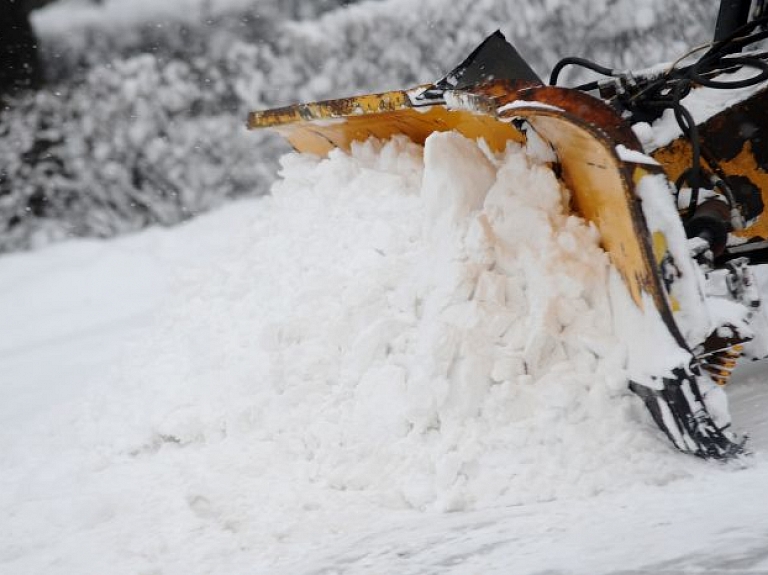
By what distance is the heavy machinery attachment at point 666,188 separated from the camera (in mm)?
2062

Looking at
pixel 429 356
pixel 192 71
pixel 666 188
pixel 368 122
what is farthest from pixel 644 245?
pixel 192 71

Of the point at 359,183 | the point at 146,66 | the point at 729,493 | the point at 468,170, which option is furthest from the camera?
the point at 146,66

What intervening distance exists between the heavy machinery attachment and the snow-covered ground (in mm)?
101

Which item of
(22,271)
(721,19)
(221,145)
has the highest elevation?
(221,145)

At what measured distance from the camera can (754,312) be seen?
7.52ft

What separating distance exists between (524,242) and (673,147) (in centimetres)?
64

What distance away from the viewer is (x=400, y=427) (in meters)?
2.34

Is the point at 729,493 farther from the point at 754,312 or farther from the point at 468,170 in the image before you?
the point at 468,170

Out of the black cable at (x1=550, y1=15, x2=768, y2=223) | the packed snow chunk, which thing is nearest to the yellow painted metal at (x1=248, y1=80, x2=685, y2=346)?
the packed snow chunk

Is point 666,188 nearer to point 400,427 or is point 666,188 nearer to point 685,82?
point 685,82

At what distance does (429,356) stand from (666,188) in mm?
781

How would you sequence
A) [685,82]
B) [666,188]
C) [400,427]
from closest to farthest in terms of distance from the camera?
[666,188] < [400,427] < [685,82]

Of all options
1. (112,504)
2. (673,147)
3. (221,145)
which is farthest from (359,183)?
(221,145)

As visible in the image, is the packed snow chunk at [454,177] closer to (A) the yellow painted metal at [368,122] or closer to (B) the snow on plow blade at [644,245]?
(A) the yellow painted metal at [368,122]
